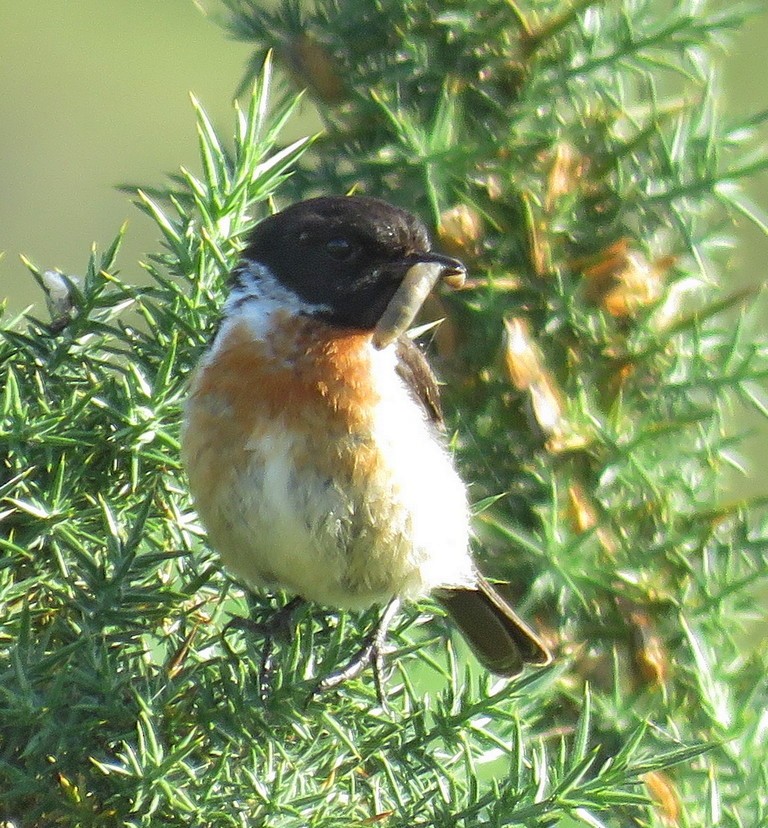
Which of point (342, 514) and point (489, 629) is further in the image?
point (489, 629)

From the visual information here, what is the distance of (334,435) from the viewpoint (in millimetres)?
2754

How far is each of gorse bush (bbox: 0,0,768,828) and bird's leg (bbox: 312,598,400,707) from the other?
26mm

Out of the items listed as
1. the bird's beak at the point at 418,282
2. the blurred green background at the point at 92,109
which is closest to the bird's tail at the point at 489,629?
the bird's beak at the point at 418,282

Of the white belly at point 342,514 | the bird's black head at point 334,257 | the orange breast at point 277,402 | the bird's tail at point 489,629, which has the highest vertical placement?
the bird's black head at point 334,257

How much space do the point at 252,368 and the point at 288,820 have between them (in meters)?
1.17

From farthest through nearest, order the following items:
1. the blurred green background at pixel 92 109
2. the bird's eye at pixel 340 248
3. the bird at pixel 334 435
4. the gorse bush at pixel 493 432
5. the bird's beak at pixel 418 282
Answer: the blurred green background at pixel 92 109 → the bird's eye at pixel 340 248 → the bird at pixel 334 435 → the bird's beak at pixel 418 282 → the gorse bush at pixel 493 432

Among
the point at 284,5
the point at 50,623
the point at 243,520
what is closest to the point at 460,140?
the point at 284,5

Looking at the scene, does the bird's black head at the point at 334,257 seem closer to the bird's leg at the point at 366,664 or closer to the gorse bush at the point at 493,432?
the gorse bush at the point at 493,432

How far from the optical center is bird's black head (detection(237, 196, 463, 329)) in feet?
9.16

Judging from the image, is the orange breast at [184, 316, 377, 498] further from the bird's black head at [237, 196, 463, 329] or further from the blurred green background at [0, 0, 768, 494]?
the blurred green background at [0, 0, 768, 494]

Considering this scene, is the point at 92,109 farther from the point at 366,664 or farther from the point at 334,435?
the point at 366,664

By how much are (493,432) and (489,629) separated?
2.68 ft

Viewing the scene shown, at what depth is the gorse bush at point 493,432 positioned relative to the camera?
6.55 ft

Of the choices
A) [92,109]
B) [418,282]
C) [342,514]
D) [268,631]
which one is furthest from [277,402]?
[92,109]
